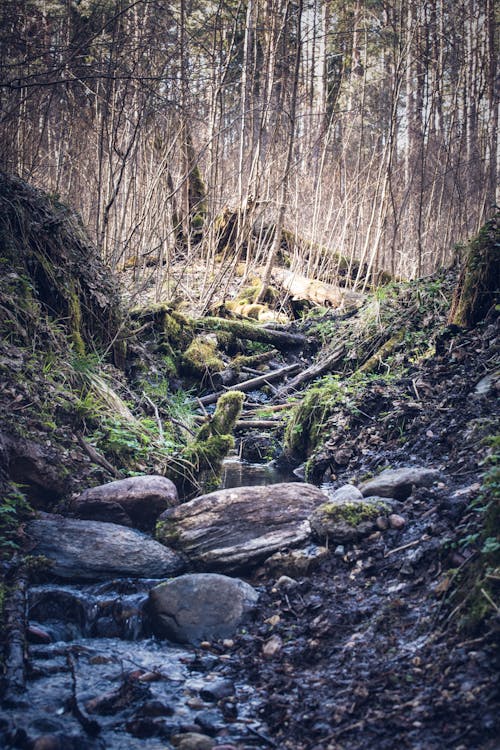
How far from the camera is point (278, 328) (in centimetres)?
914

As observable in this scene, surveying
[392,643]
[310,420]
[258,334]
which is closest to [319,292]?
[258,334]

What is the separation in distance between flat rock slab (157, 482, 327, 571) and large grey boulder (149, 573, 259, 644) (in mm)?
380

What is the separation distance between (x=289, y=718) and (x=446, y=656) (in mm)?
626

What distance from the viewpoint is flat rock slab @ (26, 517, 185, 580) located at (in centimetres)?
336

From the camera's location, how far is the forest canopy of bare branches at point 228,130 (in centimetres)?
654

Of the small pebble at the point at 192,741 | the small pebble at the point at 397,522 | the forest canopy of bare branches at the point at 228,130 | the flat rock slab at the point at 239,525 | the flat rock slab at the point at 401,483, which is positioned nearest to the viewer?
the small pebble at the point at 192,741

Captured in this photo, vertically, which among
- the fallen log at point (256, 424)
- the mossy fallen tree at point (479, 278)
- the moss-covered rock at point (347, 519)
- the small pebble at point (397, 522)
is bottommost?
the fallen log at point (256, 424)

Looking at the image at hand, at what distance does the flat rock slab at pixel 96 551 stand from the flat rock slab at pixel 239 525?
0.16 metres

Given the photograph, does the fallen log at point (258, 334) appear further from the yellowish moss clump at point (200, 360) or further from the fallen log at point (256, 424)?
the fallen log at point (256, 424)

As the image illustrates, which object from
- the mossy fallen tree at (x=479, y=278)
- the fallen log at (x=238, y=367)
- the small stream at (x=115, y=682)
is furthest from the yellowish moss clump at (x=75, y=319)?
the mossy fallen tree at (x=479, y=278)

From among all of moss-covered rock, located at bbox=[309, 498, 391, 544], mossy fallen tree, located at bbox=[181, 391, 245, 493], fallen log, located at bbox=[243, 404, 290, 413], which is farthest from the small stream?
fallen log, located at bbox=[243, 404, 290, 413]

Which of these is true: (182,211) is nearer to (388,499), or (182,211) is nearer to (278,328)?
(278,328)

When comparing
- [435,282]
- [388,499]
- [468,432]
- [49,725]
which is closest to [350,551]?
[388,499]

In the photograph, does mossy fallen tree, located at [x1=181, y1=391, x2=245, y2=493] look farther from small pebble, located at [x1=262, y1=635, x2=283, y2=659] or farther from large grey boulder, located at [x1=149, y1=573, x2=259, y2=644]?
small pebble, located at [x1=262, y1=635, x2=283, y2=659]
